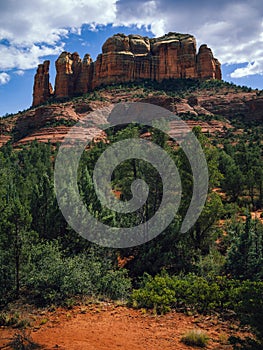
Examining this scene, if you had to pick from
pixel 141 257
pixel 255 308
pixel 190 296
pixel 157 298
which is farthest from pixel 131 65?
pixel 255 308

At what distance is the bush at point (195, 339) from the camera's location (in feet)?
27.3

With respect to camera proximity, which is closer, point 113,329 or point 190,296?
point 113,329

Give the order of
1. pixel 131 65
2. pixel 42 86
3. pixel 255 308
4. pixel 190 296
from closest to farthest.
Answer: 1. pixel 255 308
2. pixel 190 296
3. pixel 131 65
4. pixel 42 86

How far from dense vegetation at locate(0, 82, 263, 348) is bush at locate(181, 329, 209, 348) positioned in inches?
48.2

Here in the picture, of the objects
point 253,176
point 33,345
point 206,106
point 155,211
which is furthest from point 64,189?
point 206,106

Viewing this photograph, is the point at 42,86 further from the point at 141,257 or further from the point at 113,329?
the point at 113,329

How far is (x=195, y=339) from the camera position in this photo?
8352mm

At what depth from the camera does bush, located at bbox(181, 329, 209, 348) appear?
328 inches

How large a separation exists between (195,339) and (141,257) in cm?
922

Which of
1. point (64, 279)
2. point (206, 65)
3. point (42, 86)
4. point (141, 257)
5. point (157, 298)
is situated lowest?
point (157, 298)

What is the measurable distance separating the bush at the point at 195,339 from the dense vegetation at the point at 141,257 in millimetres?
→ 1225

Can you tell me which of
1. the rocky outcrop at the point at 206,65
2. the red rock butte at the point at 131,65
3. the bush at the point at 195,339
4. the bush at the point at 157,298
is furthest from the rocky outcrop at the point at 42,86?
the bush at the point at 195,339

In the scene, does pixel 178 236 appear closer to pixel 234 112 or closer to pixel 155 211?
pixel 155 211

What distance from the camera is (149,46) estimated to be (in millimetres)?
98125
